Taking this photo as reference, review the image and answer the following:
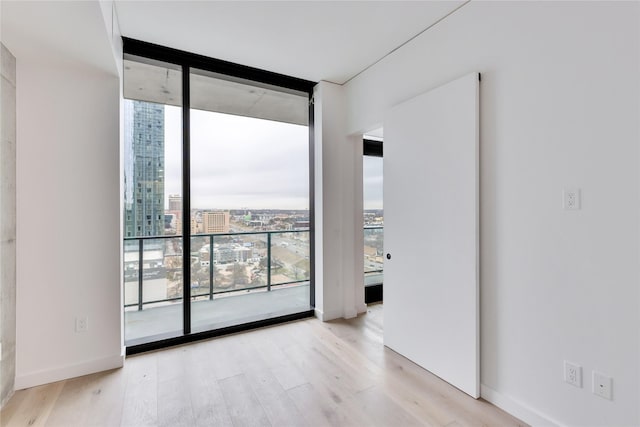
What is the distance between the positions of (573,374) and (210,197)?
2.97 meters

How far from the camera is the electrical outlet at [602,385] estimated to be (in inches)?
55.2

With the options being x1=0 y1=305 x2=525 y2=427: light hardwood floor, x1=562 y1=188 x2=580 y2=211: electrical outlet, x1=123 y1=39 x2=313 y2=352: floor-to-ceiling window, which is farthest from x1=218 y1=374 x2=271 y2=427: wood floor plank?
x1=562 y1=188 x2=580 y2=211: electrical outlet

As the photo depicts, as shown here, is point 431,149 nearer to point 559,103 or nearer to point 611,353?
point 559,103

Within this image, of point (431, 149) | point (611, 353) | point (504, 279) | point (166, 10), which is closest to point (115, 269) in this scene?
point (166, 10)

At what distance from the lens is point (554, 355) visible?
1.61 metres

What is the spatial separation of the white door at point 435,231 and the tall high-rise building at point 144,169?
6.83 feet

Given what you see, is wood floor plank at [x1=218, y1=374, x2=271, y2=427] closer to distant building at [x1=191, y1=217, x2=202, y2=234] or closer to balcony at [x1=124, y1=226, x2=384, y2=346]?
balcony at [x1=124, y1=226, x2=384, y2=346]

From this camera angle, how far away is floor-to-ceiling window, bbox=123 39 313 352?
2699 mm

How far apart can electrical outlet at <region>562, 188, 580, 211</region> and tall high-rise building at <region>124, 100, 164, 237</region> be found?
117 inches

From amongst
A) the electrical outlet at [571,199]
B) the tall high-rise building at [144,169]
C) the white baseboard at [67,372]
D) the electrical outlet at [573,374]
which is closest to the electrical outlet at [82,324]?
the white baseboard at [67,372]

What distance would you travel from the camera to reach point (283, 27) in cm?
232

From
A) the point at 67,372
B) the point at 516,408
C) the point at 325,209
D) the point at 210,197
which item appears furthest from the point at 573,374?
the point at 67,372

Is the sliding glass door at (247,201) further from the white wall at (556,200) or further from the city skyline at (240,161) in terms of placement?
the white wall at (556,200)

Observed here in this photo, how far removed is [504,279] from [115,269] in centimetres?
278
